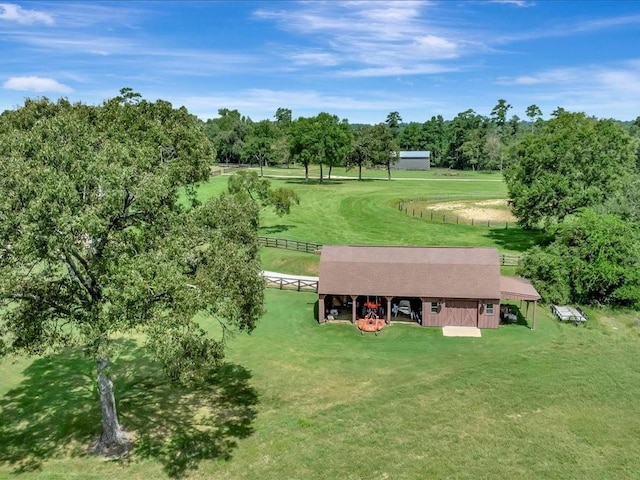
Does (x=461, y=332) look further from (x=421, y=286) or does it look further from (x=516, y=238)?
(x=516, y=238)

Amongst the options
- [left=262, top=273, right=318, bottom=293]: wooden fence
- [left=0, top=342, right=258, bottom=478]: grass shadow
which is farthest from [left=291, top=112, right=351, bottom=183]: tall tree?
[left=0, top=342, right=258, bottom=478]: grass shadow

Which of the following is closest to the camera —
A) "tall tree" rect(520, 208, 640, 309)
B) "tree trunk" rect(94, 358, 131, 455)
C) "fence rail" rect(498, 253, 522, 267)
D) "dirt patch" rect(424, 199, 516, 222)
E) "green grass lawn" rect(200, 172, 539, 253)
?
"tree trunk" rect(94, 358, 131, 455)

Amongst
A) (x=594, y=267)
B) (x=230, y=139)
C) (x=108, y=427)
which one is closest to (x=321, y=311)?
(x=108, y=427)

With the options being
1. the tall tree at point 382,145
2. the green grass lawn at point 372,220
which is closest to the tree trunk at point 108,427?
the green grass lawn at point 372,220

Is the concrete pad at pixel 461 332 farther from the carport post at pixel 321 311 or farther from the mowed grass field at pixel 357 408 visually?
the carport post at pixel 321 311

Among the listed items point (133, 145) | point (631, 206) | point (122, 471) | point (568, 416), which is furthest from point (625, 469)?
point (631, 206)

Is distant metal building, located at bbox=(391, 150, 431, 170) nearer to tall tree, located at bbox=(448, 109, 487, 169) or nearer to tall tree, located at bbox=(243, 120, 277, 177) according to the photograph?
tall tree, located at bbox=(448, 109, 487, 169)
